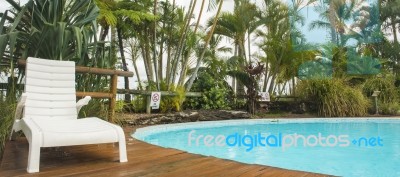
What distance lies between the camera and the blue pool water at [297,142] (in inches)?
153

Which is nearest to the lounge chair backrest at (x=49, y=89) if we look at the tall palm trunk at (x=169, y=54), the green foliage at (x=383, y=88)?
the tall palm trunk at (x=169, y=54)

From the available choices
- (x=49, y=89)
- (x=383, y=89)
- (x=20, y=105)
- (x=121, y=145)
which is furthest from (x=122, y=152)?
(x=383, y=89)

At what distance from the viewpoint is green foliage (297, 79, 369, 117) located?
1009cm

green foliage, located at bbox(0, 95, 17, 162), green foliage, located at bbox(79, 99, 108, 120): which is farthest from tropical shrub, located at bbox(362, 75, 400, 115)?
green foliage, located at bbox(0, 95, 17, 162)

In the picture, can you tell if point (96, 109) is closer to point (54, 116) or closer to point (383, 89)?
point (54, 116)

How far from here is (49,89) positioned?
3.44m

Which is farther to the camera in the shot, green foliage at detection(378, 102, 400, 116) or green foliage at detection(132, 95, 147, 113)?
green foliage at detection(378, 102, 400, 116)

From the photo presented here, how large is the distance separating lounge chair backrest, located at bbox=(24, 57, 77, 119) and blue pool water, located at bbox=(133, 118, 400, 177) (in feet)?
5.88

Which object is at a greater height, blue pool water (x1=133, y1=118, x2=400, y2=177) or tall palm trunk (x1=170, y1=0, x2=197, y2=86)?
tall palm trunk (x1=170, y1=0, x2=197, y2=86)

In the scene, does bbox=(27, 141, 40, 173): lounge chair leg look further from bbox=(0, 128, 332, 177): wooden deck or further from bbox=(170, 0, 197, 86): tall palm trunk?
bbox=(170, 0, 197, 86): tall palm trunk

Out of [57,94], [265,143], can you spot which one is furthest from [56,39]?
[265,143]

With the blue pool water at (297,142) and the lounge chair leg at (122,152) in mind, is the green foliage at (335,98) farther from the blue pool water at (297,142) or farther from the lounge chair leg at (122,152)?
the lounge chair leg at (122,152)

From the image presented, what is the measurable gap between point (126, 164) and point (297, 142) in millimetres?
4044

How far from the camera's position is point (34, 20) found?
176 inches
